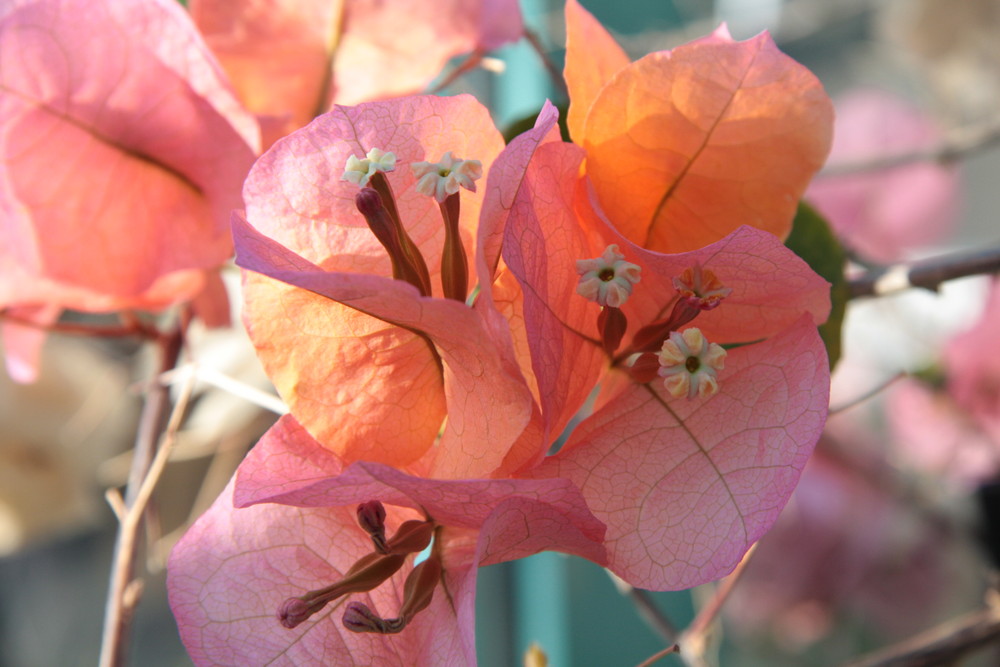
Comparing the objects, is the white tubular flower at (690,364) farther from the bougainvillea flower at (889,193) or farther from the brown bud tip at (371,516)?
the bougainvillea flower at (889,193)

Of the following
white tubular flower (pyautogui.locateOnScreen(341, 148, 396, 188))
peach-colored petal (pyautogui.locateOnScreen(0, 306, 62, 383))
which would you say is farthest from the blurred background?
white tubular flower (pyautogui.locateOnScreen(341, 148, 396, 188))

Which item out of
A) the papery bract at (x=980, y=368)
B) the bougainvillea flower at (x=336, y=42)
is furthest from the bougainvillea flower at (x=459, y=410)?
the papery bract at (x=980, y=368)

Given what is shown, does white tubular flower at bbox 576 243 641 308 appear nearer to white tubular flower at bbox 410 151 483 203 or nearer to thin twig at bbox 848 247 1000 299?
white tubular flower at bbox 410 151 483 203

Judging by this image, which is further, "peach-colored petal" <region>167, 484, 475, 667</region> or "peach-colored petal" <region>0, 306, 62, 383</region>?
"peach-colored petal" <region>0, 306, 62, 383</region>

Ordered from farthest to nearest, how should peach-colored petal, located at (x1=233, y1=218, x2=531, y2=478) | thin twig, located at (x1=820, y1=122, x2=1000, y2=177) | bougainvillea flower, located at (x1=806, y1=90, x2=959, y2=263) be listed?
1. bougainvillea flower, located at (x1=806, y1=90, x2=959, y2=263)
2. thin twig, located at (x1=820, y1=122, x2=1000, y2=177)
3. peach-colored petal, located at (x1=233, y1=218, x2=531, y2=478)

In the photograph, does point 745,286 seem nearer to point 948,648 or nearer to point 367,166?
point 367,166

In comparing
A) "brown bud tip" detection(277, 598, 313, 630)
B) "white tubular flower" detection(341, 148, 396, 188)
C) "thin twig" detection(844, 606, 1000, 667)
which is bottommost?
"thin twig" detection(844, 606, 1000, 667)

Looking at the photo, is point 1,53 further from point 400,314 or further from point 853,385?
point 853,385
